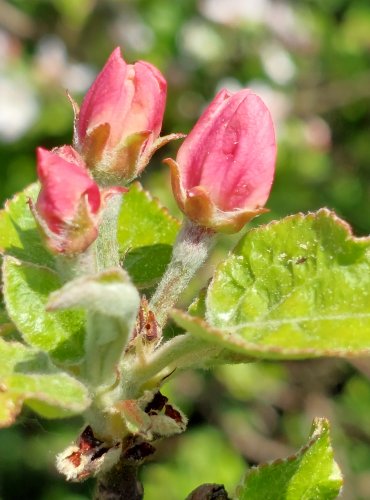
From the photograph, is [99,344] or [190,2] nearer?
[99,344]

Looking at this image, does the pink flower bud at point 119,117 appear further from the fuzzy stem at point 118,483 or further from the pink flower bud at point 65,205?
the fuzzy stem at point 118,483

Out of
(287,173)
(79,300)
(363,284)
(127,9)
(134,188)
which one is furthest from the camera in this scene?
(127,9)

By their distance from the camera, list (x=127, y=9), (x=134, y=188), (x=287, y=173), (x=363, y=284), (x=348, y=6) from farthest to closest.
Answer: (x=348, y=6) → (x=127, y=9) → (x=287, y=173) → (x=134, y=188) → (x=363, y=284)

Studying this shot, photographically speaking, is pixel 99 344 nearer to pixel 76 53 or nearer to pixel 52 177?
pixel 52 177

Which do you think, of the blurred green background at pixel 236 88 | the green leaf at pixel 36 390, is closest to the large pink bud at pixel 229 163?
the green leaf at pixel 36 390

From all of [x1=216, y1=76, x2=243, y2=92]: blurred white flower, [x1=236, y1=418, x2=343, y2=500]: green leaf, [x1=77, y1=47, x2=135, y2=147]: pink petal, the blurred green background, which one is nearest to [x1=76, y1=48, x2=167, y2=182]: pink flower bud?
[x1=77, y1=47, x2=135, y2=147]: pink petal

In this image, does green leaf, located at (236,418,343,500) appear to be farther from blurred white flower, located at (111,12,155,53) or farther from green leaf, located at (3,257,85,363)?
blurred white flower, located at (111,12,155,53)

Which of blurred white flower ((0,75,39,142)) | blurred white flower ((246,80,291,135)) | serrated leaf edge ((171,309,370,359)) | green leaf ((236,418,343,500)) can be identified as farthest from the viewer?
blurred white flower ((246,80,291,135))

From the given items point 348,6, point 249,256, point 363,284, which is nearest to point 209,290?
point 249,256
